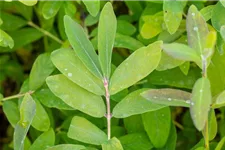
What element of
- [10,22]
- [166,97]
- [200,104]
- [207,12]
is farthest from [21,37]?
[200,104]

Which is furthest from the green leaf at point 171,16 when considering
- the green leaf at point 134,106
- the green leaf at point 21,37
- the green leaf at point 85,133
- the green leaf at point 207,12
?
the green leaf at point 21,37

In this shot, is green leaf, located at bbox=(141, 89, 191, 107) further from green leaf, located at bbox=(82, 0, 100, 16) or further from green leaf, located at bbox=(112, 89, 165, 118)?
green leaf, located at bbox=(82, 0, 100, 16)

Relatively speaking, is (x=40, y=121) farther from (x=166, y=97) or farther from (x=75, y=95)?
(x=166, y=97)

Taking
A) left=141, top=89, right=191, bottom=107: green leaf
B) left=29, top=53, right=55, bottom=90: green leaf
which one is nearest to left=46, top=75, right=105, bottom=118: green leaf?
left=141, top=89, right=191, bottom=107: green leaf

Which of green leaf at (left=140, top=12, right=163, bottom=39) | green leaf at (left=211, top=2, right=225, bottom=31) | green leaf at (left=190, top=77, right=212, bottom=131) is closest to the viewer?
green leaf at (left=190, top=77, right=212, bottom=131)

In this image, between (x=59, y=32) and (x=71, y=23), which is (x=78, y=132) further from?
(x=59, y=32)

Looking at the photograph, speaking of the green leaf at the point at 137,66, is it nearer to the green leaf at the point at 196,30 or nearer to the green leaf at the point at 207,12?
the green leaf at the point at 196,30
